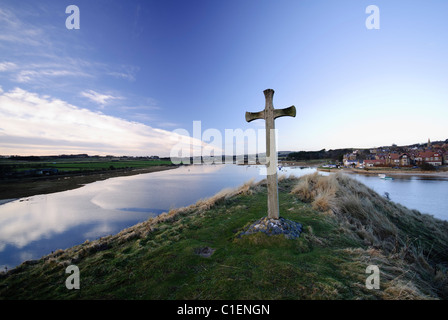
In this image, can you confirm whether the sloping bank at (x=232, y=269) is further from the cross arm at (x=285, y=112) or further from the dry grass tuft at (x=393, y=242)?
the cross arm at (x=285, y=112)

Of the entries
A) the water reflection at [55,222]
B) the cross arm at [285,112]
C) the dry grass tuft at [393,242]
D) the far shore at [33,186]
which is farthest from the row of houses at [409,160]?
the far shore at [33,186]

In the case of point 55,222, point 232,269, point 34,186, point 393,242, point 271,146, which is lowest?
point 55,222

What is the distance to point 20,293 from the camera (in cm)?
296

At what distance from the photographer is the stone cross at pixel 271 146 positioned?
184 inches

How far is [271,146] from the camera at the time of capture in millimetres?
4859

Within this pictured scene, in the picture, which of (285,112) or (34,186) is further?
(34,186)

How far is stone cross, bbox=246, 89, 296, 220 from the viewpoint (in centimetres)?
468


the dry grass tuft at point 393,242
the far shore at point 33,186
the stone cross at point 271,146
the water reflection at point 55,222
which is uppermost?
the stone cross at point 271,146

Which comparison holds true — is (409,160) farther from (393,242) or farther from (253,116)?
(253,116)

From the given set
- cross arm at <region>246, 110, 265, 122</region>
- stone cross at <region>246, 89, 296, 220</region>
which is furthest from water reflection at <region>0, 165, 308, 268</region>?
cross arm at <region>246, 110, 265, 122</region>

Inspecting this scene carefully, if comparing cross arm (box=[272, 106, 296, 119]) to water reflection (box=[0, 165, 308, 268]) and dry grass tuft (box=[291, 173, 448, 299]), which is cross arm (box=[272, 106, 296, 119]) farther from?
water reflection (box=[0, 165, 308, 268])

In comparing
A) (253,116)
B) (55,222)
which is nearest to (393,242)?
(253,116)
